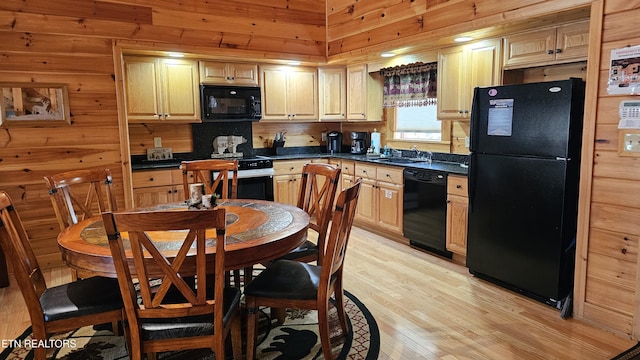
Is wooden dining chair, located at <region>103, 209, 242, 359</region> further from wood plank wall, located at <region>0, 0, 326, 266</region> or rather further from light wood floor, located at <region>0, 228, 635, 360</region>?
wood plank wall, located at <region>0, 0, 326, 266</region>

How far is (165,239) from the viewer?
6.75 ft

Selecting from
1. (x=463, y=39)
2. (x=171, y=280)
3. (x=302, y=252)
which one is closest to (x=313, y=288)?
(x=302, y=252)

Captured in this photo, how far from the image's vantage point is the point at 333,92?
5527mm

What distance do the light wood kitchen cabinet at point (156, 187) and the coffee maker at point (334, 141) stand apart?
2184 millimetres

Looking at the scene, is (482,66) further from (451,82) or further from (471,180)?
(471,180)

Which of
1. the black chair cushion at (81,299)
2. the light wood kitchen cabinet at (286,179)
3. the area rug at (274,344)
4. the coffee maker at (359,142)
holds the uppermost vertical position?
the coffee maker at (359,142)

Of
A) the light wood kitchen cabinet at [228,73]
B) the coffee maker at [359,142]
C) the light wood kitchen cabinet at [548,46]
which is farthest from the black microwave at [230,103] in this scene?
the light wood kitchen cabinet at [548,46]

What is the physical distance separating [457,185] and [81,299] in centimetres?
297

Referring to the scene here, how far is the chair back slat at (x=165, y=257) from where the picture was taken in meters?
1.60

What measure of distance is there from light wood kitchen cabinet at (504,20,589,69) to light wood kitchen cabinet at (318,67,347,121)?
2.33m

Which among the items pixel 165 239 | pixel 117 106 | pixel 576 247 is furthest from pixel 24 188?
pixel 576 247

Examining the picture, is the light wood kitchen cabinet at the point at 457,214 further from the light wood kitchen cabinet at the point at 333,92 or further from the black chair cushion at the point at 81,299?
the black chair cushion at the point at 81,299

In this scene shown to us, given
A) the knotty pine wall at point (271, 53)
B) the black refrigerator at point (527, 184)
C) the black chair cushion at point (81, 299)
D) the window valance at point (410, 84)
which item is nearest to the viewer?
the black chair cushion at point (81, 299)

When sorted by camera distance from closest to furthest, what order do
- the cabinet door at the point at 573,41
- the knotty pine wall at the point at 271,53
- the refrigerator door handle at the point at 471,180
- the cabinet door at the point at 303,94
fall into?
the knotty pine wall at the point at 271,53 < the cabinet door at the point at 573,41 < the refrigerator door handle at the point at 471,180 < the cabinet door at the point at 303,94
